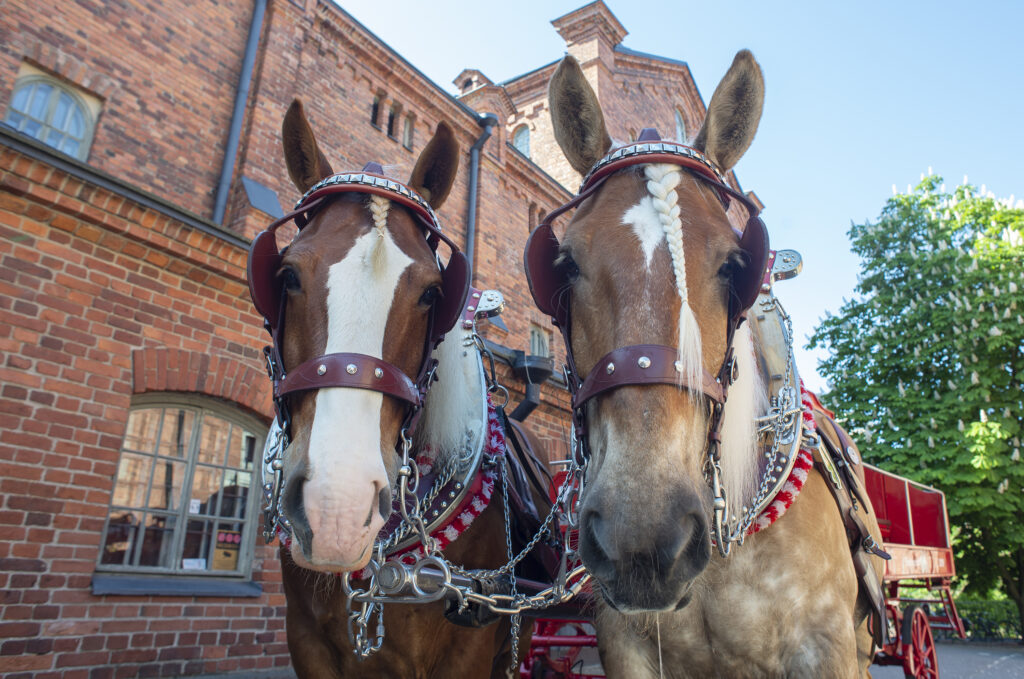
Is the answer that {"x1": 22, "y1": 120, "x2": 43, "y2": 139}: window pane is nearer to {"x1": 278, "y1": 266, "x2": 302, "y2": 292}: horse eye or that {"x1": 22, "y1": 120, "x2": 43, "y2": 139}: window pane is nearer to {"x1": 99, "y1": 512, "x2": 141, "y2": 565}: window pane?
{"x1": 99, "y1": 512, "x2": 141, "y2": 565}: window pane

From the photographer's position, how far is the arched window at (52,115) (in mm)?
7441

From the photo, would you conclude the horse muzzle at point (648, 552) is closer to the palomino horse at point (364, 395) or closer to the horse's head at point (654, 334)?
the horse's head at point (654, 334)

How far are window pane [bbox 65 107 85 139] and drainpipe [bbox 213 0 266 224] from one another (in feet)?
5.36

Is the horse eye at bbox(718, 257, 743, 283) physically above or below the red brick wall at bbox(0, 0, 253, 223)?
below

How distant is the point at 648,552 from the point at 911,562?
3.93 m

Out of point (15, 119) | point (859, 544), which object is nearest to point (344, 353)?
point (859, 544)

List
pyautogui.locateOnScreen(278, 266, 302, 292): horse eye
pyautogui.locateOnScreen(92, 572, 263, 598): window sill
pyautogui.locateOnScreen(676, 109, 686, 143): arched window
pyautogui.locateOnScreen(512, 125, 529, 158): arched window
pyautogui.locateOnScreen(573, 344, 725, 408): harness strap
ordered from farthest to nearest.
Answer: pyautogui.locateOnScreen(676, 109, 686, 143): arched window
pyautogui.locateOnScreen(512, 125, 529, 158): arched window
pyautogui.locateOnScreen(92, 572, 263, 598): window sill
pyautogui.locateOnScreen(278, 266, 302, 292): horse eye
pyautogui.locateOnScreen(573, 344, 725, 408): harness strap

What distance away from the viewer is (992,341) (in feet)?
48.2

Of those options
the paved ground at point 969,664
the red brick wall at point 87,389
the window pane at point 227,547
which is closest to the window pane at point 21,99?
the red brick wall at point 87,389

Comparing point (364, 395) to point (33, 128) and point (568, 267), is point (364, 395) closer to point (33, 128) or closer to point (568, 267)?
point (568, 267)

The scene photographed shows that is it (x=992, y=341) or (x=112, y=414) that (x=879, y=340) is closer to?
(x=992, y=341)

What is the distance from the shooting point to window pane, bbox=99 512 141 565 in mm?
5195

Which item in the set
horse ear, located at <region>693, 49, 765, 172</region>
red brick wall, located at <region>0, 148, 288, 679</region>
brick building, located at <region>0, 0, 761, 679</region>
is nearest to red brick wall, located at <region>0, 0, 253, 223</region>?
brick building, located at <region>0, 0, 761, 679</region>

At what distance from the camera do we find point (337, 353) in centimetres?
177
